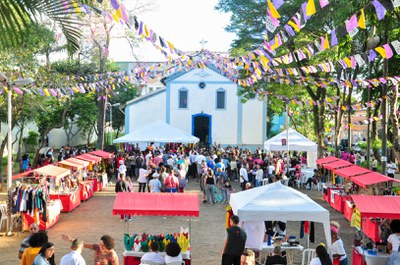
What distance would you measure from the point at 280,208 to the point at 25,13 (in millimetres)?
6805

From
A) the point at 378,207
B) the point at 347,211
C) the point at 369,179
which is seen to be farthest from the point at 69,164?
the point at 378,207

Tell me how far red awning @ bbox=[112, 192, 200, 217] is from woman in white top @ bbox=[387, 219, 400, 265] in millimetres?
3758

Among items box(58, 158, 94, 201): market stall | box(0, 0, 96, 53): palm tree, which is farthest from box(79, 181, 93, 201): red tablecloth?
box(0, 0, 96, 53): palm tree

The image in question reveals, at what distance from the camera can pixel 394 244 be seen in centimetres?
1062

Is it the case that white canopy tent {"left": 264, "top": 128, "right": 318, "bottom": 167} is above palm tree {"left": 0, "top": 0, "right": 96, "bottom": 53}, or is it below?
below

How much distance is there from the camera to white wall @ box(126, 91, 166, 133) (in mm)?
45031

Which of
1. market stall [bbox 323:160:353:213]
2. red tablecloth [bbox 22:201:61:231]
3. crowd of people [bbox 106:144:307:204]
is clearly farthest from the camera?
crowd of people [bbox 106:144:307:204]

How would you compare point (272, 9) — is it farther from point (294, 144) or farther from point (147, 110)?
point (147, 110)

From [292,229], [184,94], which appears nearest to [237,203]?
[292,229]

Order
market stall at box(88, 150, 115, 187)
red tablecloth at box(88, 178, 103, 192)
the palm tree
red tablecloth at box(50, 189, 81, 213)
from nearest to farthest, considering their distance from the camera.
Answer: the palm tree
red tablecloth at box(50, 189, 81, 213)
red tablecloth at box(88, 178, 103, 192)
market stall at box(88, 150, 115, 187)

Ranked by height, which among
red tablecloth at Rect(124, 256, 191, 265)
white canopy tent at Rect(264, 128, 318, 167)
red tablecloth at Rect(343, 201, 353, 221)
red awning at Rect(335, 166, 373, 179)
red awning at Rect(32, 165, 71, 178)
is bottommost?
red tablecloth at Rect(124, 256, 191, 265)

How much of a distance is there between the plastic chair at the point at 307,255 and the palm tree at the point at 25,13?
277 inches

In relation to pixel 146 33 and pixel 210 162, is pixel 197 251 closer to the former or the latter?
pixel 146 33

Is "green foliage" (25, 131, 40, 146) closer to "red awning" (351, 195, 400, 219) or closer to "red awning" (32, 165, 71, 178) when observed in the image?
"red awning" (32, 165, 71, 178)
